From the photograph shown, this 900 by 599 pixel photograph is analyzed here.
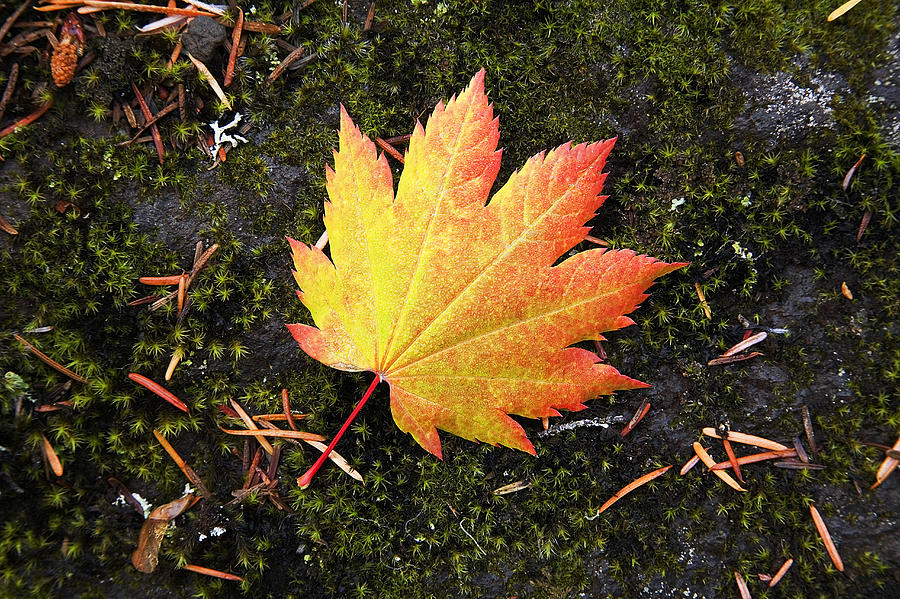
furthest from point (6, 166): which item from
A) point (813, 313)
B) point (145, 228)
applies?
point (813, 313)

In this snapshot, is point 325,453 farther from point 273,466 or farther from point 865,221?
point 865,221

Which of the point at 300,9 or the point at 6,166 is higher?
the point at 300,9

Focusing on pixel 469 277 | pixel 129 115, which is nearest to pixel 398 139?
pixel 469 277

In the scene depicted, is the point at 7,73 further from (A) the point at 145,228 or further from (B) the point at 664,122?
(B) the point at 664,122

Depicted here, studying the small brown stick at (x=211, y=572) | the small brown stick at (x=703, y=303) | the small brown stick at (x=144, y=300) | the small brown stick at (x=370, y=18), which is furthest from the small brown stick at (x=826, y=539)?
the small brown stick at (x=144, y=300)

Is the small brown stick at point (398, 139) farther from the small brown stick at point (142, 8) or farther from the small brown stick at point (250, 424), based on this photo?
the small brown stick at point (250, 424)

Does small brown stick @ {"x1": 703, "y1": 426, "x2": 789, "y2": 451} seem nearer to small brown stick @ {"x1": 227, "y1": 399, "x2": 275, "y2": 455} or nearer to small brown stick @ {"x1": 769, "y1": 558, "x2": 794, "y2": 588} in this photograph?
small brown stick @ {"x1": 769, "y1": 558, "x2": 794, "y2": 588}

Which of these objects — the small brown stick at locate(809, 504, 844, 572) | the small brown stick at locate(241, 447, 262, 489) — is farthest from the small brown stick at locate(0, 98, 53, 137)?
the small brown stick at locate(809, 504, 844, 572)
